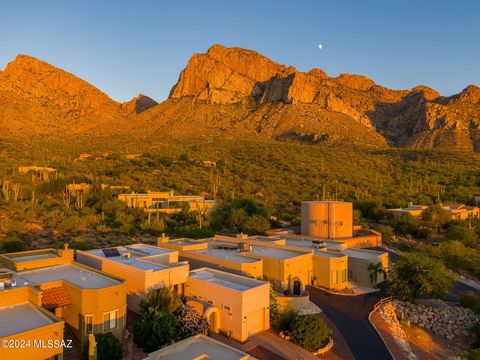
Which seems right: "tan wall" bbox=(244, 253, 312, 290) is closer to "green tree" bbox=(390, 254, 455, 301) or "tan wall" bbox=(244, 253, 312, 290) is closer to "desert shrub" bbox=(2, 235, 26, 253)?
"green tree" bbox=(390, 254, 455, 301)

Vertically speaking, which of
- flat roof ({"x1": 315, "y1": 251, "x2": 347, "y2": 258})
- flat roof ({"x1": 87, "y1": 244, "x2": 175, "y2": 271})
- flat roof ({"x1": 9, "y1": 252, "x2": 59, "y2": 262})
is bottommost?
flat roof ({"x1": 315, "y1": 251, "x2": 347, "y2": 258})

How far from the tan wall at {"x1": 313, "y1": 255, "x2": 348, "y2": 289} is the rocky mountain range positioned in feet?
230

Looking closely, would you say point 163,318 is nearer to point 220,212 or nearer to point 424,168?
point 220,212

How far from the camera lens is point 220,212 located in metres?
39.7

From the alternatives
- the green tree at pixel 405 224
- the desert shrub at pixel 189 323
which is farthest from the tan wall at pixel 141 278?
the green tree at pixel 405 224

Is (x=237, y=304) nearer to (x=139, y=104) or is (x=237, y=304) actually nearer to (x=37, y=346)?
(x=37, y=346)

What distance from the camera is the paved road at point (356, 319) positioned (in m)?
15.6

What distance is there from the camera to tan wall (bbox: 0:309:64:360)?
10.1 m

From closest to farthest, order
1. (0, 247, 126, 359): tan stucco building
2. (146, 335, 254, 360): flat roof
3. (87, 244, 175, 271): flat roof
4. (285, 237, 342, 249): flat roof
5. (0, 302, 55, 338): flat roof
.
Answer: (0, 302, 55, 338): flat roof, (146, 335, 254, 360): flat roof, (0, 247, 126, 359): tan stucco building, (87, 244, 175, 271): flat roof, (285, 237, 342, 249): flat roof

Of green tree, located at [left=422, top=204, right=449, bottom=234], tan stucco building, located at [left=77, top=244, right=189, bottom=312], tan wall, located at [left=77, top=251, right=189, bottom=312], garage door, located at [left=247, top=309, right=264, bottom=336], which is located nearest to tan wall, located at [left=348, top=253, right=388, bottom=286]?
garage door, located at [left=247, top=309, right=264, bottom=336]

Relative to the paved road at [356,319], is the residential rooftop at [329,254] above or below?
above

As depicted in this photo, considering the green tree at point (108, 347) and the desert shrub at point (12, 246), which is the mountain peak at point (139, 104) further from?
the green tree at point (108, 347)

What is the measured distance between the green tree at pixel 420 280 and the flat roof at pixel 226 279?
9.65 metres

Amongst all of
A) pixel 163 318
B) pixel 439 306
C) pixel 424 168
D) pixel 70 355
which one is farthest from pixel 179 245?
pixel 424 168
